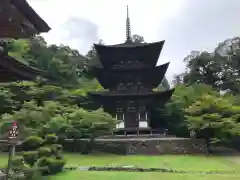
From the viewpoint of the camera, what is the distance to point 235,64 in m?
36.5

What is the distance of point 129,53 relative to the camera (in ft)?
88.1

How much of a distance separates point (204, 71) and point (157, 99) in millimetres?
13302

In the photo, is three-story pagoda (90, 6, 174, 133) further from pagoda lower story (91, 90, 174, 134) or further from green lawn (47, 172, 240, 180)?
green lawn (47, 172, 240, 180)

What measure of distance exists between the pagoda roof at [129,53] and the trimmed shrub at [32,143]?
14659mm

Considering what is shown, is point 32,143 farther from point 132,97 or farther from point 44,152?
point 132,97

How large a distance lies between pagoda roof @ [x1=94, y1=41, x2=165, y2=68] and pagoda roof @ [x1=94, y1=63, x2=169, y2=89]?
68cm

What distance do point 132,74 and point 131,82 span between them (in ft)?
2.38

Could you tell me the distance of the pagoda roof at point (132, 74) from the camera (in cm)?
2651

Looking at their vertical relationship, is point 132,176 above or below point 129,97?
below


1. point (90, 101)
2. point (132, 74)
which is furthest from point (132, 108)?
point (90, 101)

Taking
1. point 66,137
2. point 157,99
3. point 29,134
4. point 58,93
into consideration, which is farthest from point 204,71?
point 29,134

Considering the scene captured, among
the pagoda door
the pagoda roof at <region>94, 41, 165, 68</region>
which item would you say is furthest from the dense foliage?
the pagoda roof at <region>94, 41, 165, 68</region>

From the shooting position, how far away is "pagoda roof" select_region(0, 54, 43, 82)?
221 inches

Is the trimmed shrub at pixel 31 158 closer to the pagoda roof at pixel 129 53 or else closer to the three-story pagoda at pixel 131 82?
the three-story pagoda at pixel 131 82
